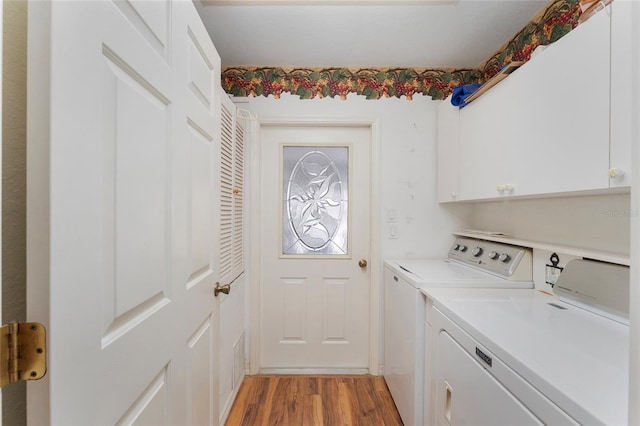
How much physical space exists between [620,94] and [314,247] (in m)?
1.84

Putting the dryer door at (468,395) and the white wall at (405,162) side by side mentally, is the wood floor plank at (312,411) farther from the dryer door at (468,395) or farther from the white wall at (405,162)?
the white wall at (405,162)

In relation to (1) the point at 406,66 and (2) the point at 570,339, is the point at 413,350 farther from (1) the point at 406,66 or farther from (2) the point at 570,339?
(1) the point at 406,66

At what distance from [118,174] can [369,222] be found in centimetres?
187

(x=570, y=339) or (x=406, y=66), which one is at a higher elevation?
(x=406, y=66)

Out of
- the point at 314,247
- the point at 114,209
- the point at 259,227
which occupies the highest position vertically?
the point at 114,209

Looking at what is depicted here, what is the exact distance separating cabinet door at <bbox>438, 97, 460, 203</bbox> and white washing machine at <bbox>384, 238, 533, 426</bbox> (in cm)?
41

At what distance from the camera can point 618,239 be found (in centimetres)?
111

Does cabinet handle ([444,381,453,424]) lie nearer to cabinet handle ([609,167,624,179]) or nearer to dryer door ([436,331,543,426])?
dryer door ([436,331,543,426])

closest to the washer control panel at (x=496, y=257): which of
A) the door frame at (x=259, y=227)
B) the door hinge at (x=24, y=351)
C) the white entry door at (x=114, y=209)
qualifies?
the door frame at (x=259, y=227)

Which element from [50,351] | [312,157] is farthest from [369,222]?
[50,351]

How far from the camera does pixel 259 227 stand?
2.15m

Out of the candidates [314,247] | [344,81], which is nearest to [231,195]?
[314,247]

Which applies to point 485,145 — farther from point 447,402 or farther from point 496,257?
point 447,402

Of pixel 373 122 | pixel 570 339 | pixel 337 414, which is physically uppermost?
pixel 373 122
